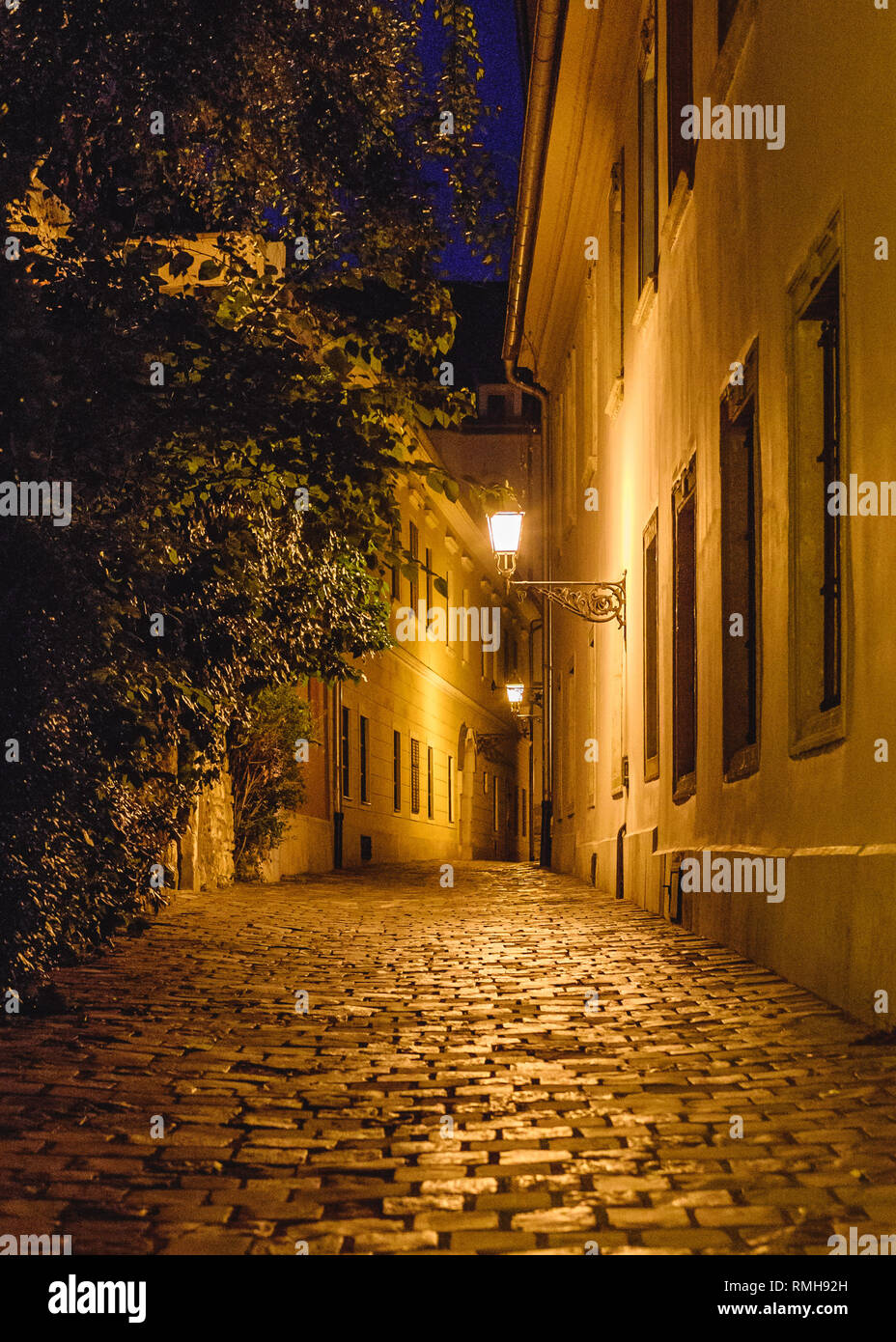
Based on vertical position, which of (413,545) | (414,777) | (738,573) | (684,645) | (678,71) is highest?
(678,71)

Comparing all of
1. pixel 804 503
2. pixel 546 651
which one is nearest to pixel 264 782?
pixel 546 651

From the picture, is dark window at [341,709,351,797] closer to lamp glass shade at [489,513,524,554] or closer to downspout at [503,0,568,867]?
downspout at [503,0,568,867]

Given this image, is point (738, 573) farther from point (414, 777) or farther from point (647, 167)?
point (414, 777)

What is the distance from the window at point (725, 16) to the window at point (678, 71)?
1.17 metres

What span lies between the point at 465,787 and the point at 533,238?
23.6 m

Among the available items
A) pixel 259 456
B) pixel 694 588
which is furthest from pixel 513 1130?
pixel 694 588

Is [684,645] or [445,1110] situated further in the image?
[684,645]

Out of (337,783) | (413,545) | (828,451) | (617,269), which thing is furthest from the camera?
(413,545)

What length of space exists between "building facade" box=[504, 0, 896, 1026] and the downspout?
0.06 metres

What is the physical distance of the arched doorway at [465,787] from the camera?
38.7 m

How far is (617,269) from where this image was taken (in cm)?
1446

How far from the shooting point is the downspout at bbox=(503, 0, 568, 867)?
44.4ft

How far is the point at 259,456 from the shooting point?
25.3 feet
